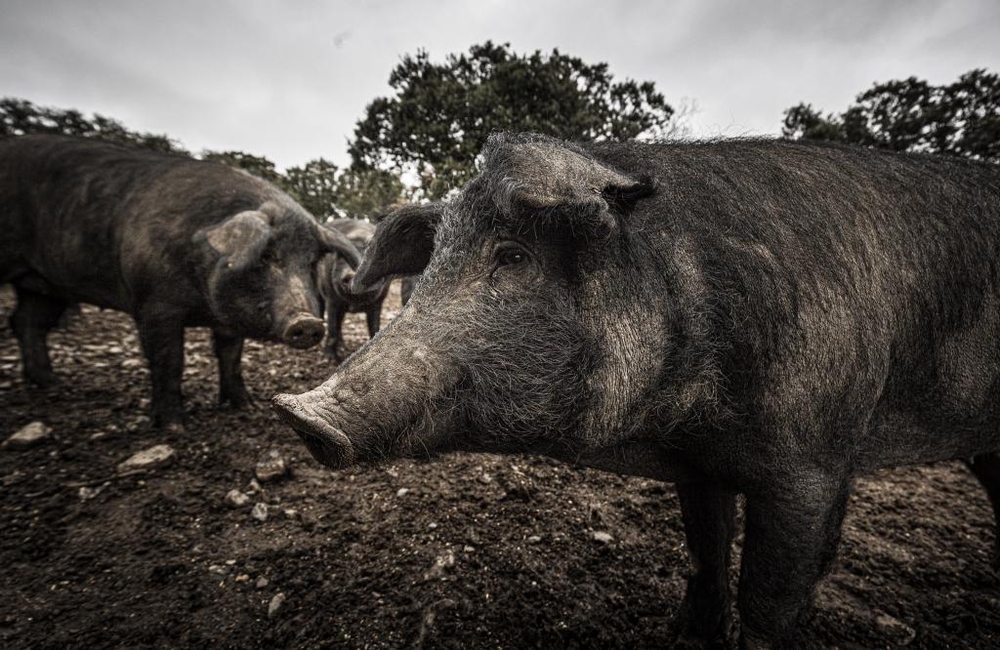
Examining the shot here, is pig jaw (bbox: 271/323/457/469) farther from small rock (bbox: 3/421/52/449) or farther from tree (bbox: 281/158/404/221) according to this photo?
tree (bbox: 281/158/404/221)

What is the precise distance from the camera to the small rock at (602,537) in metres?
2.46

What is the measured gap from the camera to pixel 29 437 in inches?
113

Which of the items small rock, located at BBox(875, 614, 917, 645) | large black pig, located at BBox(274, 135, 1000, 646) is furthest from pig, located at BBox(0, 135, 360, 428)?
small rock, located at BBox(875, 614, 917, 645)

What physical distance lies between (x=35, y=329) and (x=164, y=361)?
206 centimetres

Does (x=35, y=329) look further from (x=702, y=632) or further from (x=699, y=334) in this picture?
(x=702, y=632)

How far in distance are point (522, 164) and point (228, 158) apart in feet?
42.4

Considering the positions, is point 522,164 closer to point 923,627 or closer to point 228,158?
point 923,627

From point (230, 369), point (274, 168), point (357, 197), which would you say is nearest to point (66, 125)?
point (274, 168)

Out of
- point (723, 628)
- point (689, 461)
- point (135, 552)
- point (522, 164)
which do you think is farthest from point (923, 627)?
point (135, 552)

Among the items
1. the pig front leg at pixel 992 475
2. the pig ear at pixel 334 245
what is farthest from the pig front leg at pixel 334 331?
the pig front leg at pixel 992 475

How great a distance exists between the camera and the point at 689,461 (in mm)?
1538

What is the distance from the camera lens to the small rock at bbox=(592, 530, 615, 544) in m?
2.46

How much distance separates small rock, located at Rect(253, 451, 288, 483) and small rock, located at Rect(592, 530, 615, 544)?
7.05 ft

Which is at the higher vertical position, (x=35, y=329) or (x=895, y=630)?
(x=35, y=329)
